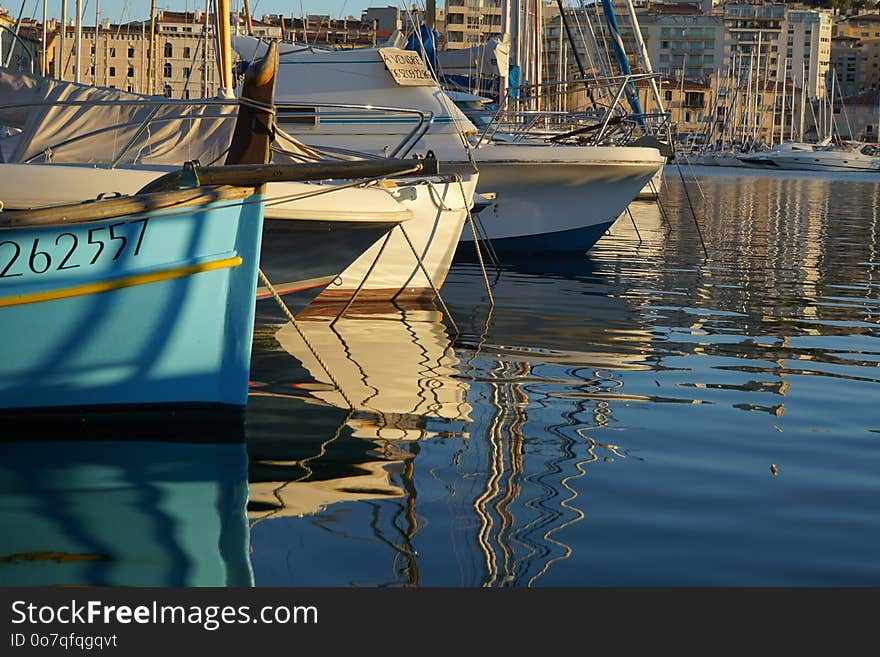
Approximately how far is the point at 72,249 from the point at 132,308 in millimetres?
431

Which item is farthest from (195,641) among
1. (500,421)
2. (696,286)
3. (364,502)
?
(696,286)

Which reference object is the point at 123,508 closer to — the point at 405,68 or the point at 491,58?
the point at 405,68

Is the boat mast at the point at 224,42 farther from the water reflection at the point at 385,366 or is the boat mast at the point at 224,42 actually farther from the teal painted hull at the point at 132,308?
the teal painted hull at the point at 132,308

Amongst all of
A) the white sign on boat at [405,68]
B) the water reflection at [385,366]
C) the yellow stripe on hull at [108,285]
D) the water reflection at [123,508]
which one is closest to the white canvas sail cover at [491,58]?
the white sign on boat at [405,68]

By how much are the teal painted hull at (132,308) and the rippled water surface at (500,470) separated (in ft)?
1.12

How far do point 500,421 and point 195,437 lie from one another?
168cm

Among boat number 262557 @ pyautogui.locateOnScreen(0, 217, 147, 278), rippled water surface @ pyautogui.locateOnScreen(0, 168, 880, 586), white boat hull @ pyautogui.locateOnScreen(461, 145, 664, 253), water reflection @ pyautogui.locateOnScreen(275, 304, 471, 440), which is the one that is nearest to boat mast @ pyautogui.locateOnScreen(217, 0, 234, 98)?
water reflection @ pyautogui.locateOnScreen(275, 304, 471, 440)

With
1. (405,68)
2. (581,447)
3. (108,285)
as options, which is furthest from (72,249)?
(405,68)

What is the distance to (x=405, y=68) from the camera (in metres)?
17.1

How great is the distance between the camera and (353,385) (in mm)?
8820

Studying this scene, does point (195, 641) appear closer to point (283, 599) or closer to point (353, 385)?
point (283, 599)

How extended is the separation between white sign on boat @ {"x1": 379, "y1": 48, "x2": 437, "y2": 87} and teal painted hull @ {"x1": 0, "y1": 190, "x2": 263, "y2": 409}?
1006cm

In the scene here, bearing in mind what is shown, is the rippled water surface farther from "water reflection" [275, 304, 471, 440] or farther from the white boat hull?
the white boat hull

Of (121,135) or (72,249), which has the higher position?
(121,135)
